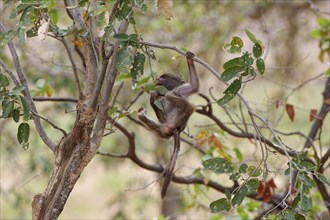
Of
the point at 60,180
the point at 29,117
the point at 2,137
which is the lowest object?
the point at 60,180

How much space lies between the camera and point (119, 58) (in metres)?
2.02

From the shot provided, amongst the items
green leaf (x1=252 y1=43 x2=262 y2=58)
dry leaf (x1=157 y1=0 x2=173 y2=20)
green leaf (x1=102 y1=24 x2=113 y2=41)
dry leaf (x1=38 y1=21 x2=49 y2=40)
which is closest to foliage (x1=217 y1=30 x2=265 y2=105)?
green leaf (x1=252 y1=43 x2=262 y2=58)

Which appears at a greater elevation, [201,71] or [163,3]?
[201,71]

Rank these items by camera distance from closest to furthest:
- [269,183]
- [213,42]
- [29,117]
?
[29,117] < [269,183] < [213,42]

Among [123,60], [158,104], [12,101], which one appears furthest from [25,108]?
[158,104]

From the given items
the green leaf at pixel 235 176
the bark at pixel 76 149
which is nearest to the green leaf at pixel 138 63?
the bark at pixel 76 149

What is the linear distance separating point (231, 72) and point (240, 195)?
37cm

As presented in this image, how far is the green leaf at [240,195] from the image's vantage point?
2166 millimetres

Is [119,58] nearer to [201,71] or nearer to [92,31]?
[92,31]

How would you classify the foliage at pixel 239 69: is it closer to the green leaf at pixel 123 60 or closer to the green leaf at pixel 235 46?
the green leaf at pixel 235 46

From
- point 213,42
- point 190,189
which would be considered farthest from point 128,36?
point 213,42

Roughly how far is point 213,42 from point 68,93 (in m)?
1.17

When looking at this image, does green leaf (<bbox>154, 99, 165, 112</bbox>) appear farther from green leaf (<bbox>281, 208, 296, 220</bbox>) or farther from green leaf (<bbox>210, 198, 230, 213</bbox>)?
green leaf (<bbox>281, 208, 296, 220</bbox>)

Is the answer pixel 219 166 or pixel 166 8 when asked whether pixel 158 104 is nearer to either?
pixel 219 166
